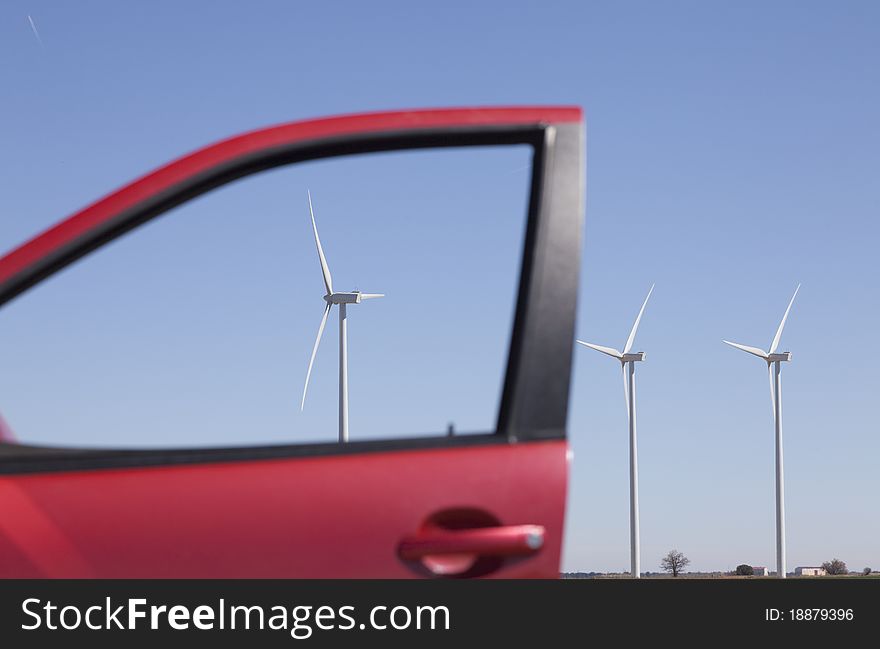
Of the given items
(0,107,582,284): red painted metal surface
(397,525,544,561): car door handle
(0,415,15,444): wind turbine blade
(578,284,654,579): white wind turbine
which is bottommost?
(397,525,544,561): car door handle

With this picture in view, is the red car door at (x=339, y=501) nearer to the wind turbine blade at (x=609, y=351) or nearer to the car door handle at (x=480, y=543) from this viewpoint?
the car door handle at (x=480, y=543)

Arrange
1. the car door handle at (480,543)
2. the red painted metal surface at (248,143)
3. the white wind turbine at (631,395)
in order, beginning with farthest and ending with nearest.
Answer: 1. the white wind turbine at (631,395)
2. the red painted metal surface at (248,143)
3. the car door handle at (480,543)

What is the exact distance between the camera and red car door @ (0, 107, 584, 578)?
10.9ft

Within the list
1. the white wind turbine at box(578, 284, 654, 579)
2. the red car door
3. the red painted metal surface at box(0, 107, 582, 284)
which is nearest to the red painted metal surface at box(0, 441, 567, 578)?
the red car door

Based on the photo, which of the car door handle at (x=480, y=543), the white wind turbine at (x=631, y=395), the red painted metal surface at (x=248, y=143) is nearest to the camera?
the car door handle at (x=480, y=543)

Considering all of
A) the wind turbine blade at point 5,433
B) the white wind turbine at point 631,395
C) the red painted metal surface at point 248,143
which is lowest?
the wind turbine blade at point 5,433

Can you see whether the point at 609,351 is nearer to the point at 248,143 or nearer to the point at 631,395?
the point at 631,395

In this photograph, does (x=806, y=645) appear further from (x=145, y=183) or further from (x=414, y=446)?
(x=145, y=183)

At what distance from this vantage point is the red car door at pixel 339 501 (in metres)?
3.33

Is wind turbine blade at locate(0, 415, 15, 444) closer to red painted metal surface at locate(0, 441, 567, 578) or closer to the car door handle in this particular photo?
red painted metal surface at locate(0, 441, 567, 578)

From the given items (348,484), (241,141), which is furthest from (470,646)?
(241,141)

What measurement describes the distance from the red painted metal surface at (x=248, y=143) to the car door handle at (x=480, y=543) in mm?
1174

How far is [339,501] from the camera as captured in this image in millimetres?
3346

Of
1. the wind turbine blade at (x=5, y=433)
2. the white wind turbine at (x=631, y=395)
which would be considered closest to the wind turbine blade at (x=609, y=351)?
the white wind turbine at (x=631, y=395)
